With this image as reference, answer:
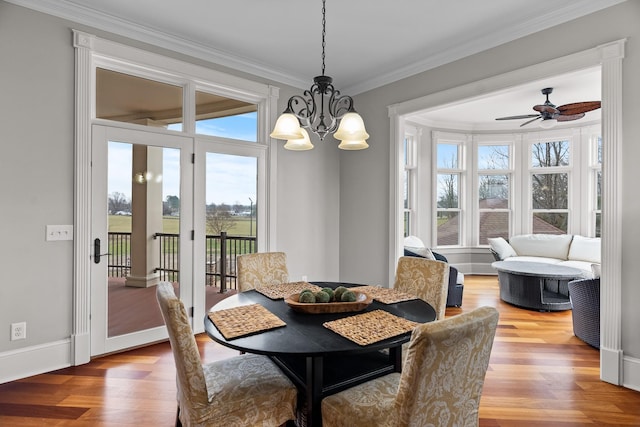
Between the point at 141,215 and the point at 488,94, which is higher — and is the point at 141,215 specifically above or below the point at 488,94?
below

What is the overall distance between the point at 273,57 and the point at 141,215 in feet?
7.08

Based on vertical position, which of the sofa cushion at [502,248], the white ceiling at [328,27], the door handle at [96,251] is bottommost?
the sofa cushion at [502,248]

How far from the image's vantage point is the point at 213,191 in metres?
3.80

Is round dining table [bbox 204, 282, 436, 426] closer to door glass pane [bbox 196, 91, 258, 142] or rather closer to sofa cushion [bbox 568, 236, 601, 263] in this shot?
door glass pane [bbox 196, 91, 258, 142]

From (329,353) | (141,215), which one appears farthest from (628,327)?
(141,215)

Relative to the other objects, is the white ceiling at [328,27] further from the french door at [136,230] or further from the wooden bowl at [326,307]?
the wooden bowl at [326,307]

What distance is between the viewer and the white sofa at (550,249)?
18.7 ft

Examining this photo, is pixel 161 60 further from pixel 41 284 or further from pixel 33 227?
pixel 41 284

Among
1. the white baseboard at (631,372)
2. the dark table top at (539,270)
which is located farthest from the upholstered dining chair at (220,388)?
the dark table top at (539,270)

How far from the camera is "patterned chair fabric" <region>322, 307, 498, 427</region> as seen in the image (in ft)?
3.88

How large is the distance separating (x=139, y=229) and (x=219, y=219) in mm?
820

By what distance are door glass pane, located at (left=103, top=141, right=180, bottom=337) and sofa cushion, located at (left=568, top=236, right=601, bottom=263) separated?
617 cm

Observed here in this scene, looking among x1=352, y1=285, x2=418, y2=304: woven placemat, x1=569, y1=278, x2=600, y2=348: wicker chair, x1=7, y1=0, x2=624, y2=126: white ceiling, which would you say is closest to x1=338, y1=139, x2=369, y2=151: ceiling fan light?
x1=352, y1=285, x2=418, y2=304: woven placemat

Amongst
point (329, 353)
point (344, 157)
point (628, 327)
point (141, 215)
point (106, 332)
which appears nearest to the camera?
point (329, 353)
